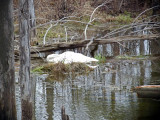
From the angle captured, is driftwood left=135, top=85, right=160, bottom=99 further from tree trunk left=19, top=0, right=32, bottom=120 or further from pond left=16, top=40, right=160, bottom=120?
tree trunk left=19, top=0, right=32, bottom=120

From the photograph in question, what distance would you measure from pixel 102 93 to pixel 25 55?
341 centimetres

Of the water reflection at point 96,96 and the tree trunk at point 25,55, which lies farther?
the water reflection at point 96,96

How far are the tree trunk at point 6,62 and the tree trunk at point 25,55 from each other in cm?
20

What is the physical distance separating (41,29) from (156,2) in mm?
8759

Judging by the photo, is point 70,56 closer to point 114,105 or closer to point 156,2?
point 114,105

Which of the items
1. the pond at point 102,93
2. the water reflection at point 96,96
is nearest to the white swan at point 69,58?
the pond at point 102,93

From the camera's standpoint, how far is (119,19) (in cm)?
2264

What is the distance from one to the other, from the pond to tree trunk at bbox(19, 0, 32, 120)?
1179 mm

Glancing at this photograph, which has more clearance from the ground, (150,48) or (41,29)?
(41,29)

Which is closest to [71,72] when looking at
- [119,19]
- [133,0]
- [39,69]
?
[39,69]

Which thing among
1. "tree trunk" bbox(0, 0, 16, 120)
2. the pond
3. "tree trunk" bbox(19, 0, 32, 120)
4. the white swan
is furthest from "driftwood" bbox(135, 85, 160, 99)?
the white swan

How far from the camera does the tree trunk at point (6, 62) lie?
541 centimetres

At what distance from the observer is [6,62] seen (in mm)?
5477

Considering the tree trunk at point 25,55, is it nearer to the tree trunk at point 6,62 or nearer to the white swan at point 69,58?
the tree trunk at point 6,62
